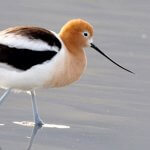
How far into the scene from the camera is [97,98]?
992 centimetres

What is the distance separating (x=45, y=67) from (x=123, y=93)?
150 centimetres

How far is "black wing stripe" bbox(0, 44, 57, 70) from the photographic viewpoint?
8875 millimetres

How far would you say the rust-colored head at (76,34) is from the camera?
9.45 m

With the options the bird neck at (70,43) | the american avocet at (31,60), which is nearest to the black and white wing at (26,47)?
the american avocet at (31,60)

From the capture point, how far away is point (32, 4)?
14859 mm

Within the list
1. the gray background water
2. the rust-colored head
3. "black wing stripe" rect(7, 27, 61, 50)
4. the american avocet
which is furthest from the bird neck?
the gray background water

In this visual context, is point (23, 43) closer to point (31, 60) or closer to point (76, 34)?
point (31, 60)

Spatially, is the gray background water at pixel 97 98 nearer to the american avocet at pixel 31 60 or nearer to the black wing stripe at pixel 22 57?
the american avocet at pixel 31 60

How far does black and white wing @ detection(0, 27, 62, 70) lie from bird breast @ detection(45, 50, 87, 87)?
0.12m

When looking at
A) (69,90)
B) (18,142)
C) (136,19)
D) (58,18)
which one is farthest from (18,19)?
(18,142)

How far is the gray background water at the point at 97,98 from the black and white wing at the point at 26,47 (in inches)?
22.8

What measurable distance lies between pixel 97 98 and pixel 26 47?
133cm

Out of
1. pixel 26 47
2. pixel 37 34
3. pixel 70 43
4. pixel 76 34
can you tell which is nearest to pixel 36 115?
pixel 26 47

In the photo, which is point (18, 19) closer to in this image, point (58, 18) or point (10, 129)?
point (58, 18)
